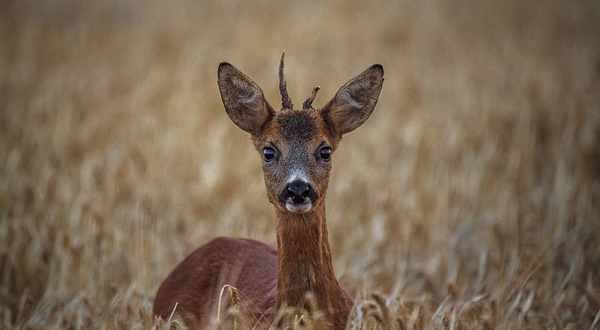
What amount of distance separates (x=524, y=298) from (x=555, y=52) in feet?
22.9

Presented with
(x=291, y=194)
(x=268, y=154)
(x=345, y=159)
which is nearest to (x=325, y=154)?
(x=268, y=154)

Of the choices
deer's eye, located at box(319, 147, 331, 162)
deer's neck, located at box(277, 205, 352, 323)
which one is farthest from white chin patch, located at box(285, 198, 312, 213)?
deer's eye, located at box(319, 147, 331, 162)

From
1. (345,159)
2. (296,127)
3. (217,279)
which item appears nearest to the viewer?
(296,127)

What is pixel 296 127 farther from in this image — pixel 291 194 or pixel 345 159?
pixel 345 159

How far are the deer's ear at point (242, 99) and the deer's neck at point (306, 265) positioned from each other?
2.18ft

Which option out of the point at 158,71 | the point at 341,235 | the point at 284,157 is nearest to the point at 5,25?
the point at 158,71

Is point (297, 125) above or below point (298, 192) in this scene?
above

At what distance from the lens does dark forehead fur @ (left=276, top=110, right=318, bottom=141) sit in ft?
15.4

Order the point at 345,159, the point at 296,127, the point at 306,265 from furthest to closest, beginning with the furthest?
the point at 345,159
the point at 296,127
the point at 306,265

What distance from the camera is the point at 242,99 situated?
193 inches

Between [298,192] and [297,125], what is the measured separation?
1.71 feet

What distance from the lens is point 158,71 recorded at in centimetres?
1189

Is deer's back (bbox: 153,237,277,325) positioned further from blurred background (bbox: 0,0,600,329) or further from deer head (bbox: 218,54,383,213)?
deer head (bbox: 218,54,383,213)

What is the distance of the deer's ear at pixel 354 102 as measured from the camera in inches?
191
